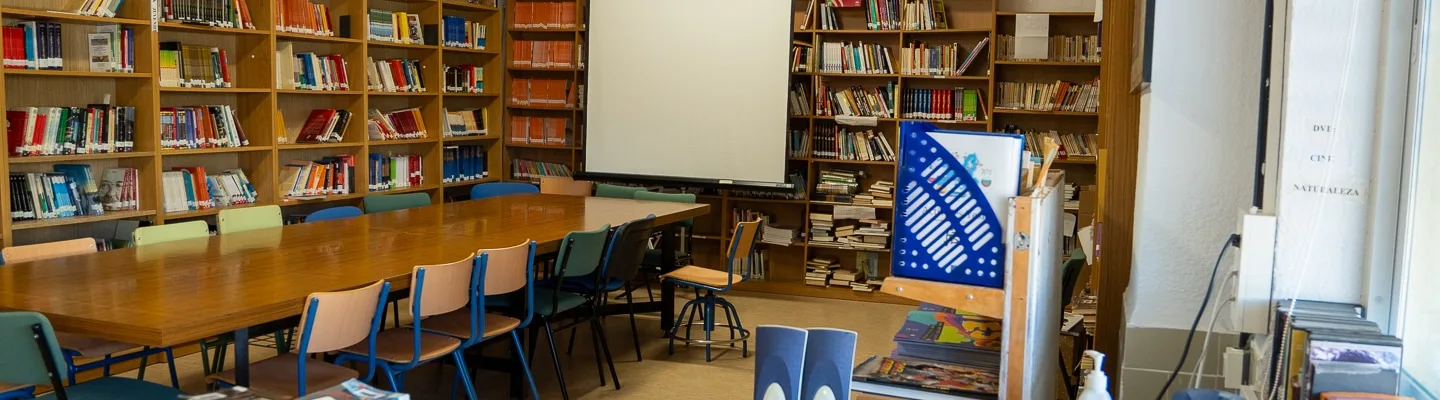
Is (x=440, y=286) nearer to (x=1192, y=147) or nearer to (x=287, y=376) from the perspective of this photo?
(x=287, y=376)

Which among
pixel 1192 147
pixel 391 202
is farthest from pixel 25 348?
pixel 391 202

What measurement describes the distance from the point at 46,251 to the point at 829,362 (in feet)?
9.56

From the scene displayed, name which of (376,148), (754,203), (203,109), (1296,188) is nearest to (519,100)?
(376,148)

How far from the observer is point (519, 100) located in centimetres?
777

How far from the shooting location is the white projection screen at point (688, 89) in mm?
6770

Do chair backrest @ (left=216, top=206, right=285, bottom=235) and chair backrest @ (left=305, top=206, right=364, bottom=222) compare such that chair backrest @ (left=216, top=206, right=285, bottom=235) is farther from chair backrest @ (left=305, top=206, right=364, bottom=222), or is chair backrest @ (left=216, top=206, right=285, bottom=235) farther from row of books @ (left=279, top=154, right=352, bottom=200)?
row of books @ (left=279, top=154, right=352, bottom=200)

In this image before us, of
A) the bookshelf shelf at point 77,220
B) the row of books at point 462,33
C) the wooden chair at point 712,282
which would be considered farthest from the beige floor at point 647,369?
A: the row of books at point 462,33

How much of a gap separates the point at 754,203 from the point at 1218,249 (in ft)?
16.4

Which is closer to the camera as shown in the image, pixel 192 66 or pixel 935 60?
pixel 192 66

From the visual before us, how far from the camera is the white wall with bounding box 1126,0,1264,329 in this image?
238 centimetres

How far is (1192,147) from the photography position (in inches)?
95.3

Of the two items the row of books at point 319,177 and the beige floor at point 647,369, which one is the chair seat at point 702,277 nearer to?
the beige floor at point 647,369

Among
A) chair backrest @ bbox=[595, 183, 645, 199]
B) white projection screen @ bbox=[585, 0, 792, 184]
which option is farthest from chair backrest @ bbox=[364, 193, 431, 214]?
white projection screen @ bbox=[585, 0, 792, 184]

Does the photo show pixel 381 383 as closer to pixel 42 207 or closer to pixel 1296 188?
pixel 42 207
